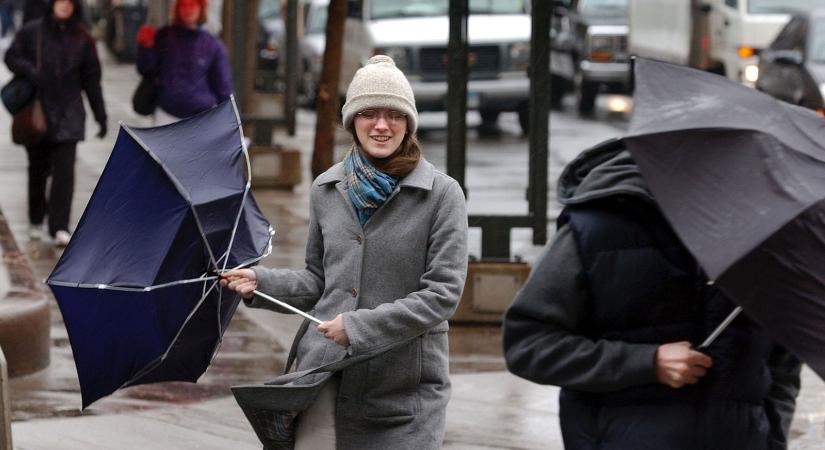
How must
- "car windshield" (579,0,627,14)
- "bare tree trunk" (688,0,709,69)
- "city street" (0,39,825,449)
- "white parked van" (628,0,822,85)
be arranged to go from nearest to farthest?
"city street" (0,39,825,449) < "white parked van" (628,0,822,85) < "bare tree trunk" (688,0,709,69) < "car windshield" (579,0,627,14)

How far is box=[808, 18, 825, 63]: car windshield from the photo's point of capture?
17172mm

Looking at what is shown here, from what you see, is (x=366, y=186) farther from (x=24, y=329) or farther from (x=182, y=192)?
(x=24, y=329)

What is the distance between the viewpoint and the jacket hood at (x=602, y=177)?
11.8ft

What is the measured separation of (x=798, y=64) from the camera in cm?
1680

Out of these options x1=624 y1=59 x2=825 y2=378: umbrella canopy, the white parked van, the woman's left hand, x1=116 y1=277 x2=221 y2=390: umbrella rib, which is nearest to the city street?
x1=116 y1=277 x2=221 y2=390: umbrella rib

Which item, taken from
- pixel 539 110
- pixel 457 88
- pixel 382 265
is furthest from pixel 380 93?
pixel 539 110

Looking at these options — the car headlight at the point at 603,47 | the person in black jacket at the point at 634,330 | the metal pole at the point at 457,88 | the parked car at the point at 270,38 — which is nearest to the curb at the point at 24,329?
the metal pole at the point at 457,88

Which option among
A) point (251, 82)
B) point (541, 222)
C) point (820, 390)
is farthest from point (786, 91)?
point (820, 390)

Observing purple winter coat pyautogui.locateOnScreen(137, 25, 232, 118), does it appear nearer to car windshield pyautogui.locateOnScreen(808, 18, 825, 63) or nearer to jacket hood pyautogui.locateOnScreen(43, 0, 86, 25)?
jacket hood pyautogui.locateOnScreen(43, 0, 86, 25)

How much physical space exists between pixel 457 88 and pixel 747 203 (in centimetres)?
602

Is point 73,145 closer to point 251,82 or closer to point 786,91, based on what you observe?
point 251,82

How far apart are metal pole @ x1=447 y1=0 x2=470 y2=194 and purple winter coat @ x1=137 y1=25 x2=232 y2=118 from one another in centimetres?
260

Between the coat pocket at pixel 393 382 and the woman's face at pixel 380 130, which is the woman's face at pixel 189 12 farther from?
the coat pocket at pixel 393 382

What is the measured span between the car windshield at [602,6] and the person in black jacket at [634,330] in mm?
22623
